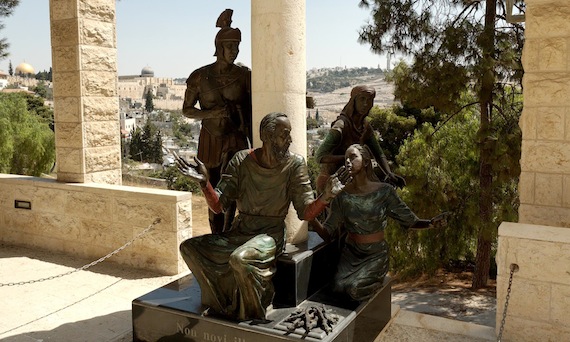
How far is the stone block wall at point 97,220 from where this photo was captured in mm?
5953

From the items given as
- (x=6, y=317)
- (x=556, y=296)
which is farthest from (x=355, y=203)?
(x=6, y=317)

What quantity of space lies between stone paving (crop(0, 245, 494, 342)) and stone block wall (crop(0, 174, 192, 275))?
16 cm

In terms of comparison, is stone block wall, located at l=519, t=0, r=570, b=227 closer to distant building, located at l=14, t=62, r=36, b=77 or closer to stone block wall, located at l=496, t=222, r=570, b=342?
stone block wall, located at l=496, t=222, r=570, b=342

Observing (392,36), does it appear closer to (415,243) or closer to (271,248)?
(415,243)

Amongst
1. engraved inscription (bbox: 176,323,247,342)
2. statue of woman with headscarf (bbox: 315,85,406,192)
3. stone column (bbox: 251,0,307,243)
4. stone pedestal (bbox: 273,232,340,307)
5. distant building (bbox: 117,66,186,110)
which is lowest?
engraved inscription (bbox: 176,323,247,342)

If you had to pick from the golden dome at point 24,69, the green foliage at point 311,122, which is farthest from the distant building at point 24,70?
the green foliage at point 311,122

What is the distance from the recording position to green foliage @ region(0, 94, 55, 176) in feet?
49.9

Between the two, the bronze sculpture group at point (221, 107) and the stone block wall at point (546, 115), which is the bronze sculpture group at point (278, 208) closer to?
the bronze sculpture group at point (221, 107)

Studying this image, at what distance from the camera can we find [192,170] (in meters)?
3.54

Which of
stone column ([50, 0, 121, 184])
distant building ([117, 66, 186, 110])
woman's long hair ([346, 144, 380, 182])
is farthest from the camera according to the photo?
distant building ([117, 66, 186, 110])

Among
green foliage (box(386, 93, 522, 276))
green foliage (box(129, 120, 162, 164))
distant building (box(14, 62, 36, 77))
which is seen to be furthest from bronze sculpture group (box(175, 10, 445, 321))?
distant building (box(14, 62, 36, 77))

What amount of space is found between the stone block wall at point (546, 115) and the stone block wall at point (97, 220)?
355cm

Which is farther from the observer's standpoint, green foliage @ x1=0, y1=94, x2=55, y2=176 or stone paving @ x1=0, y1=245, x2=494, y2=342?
green foliage @ x1=0, y1=94, x2=55, y2=176

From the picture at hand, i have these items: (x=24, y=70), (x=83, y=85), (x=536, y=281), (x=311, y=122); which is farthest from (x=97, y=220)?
(x=24, y=70)
